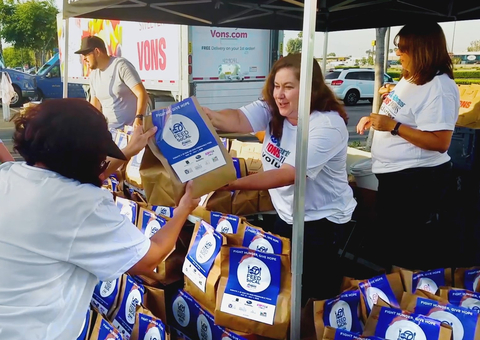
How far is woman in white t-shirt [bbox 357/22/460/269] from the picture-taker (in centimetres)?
221

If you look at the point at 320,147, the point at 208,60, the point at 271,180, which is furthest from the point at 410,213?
the point at 208,60

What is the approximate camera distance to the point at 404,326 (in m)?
1.56

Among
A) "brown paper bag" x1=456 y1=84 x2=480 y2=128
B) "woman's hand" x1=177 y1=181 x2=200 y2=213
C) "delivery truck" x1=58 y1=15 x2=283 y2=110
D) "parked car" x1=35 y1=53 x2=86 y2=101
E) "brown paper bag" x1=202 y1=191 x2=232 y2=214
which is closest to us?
"woman's hand" x1=177 y1=181 x2=200 y2=213

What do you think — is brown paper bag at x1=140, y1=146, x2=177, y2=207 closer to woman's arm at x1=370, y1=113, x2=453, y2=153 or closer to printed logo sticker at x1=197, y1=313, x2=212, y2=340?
printed logo sticker at x1=197, y1=313, x2=212, y2=340

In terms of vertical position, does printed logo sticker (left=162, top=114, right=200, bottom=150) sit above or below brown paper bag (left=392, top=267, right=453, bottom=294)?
above

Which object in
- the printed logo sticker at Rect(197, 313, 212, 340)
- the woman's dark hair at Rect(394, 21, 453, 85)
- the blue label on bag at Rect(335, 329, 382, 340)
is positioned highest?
the woman's dark hair at Rect(394, 21, 453, 85)

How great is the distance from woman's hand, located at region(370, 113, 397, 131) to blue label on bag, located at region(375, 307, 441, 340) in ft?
3.22

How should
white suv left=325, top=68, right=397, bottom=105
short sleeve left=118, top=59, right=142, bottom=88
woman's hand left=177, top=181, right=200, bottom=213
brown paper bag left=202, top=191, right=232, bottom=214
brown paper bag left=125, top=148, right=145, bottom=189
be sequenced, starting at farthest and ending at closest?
white suv left=325, top=68, right=397, bottom=105 < short sleeve left=118, top=59, right=142, bottom=88 < brown paper bag left=125, top=148, right=145, bottom=189 < brown paper bag left=202, top=191, right=232, bottom=214 < woman's hand left=177, top=181, right=200, bottom=213

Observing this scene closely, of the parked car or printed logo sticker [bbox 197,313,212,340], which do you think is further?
the parked car

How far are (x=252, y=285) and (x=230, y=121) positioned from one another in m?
0.78

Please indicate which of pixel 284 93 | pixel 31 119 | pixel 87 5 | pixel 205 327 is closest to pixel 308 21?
pixel 284 93

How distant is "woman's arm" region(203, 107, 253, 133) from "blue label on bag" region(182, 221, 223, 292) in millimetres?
470

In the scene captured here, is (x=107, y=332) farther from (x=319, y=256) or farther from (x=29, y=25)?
(x=29, y=25)

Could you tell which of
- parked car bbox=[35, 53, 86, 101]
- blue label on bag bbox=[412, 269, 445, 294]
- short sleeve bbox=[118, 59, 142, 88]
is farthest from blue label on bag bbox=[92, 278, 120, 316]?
parked car bbox=[35, 53, 86, 101]
